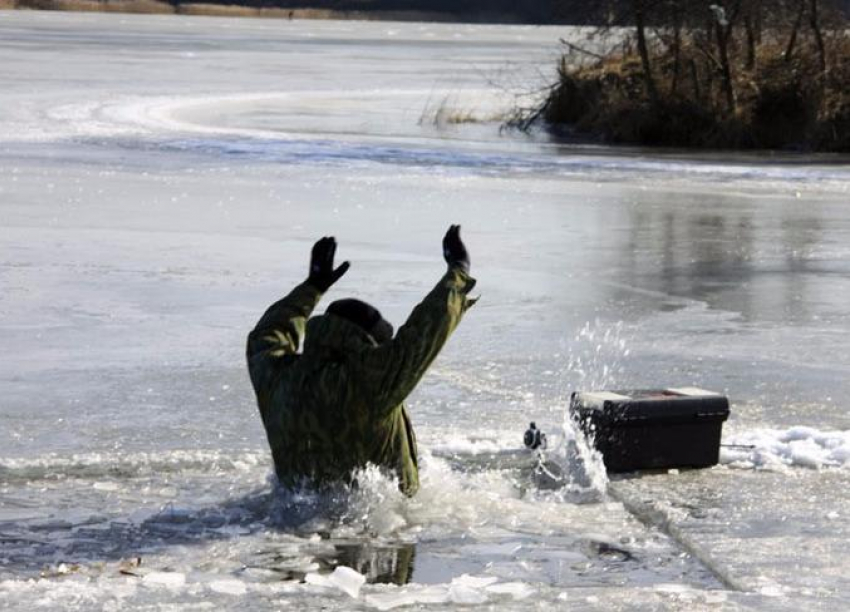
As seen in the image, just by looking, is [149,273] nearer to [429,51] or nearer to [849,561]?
[849,561]

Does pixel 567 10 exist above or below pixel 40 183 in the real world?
above

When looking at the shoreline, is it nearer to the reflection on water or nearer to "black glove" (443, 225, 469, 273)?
"black glove" (443, 225, 469, 273)

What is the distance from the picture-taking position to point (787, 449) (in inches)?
281

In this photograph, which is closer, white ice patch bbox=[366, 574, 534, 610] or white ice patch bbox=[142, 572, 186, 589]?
white ice patch bbox=[366, 574, 534, 610]

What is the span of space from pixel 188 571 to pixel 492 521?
1.15 metres

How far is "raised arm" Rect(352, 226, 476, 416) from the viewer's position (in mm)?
5801

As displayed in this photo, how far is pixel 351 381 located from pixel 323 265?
1.84 ft

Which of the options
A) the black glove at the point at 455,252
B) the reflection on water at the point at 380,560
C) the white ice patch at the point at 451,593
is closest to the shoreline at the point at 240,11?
the black glove at the point at 455,252

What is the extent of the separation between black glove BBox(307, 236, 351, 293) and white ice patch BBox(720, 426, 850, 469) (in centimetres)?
176

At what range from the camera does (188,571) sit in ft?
17.9

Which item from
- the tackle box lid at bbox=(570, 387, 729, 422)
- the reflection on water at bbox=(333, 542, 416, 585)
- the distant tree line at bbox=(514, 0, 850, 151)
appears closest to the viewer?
the reflection on water at bbox=(333, 542, 416, 585)

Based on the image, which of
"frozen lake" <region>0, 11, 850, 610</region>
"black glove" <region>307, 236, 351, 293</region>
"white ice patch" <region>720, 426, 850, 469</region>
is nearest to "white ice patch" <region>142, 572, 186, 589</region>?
"frozen lake" <region>0, 11, 850, 610</region>

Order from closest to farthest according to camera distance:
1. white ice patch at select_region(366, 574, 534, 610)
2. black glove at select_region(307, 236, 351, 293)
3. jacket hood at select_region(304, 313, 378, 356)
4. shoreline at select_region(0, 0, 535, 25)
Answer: white ice patch at select_region(366, 574, 534, 610), jacket hood at select_region(304, 313, 378, 356), black glove at select_region(307, 236, 351, 293), shoreline at select_region(0, 0, 535, 25)

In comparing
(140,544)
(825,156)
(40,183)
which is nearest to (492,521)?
(140,544)
